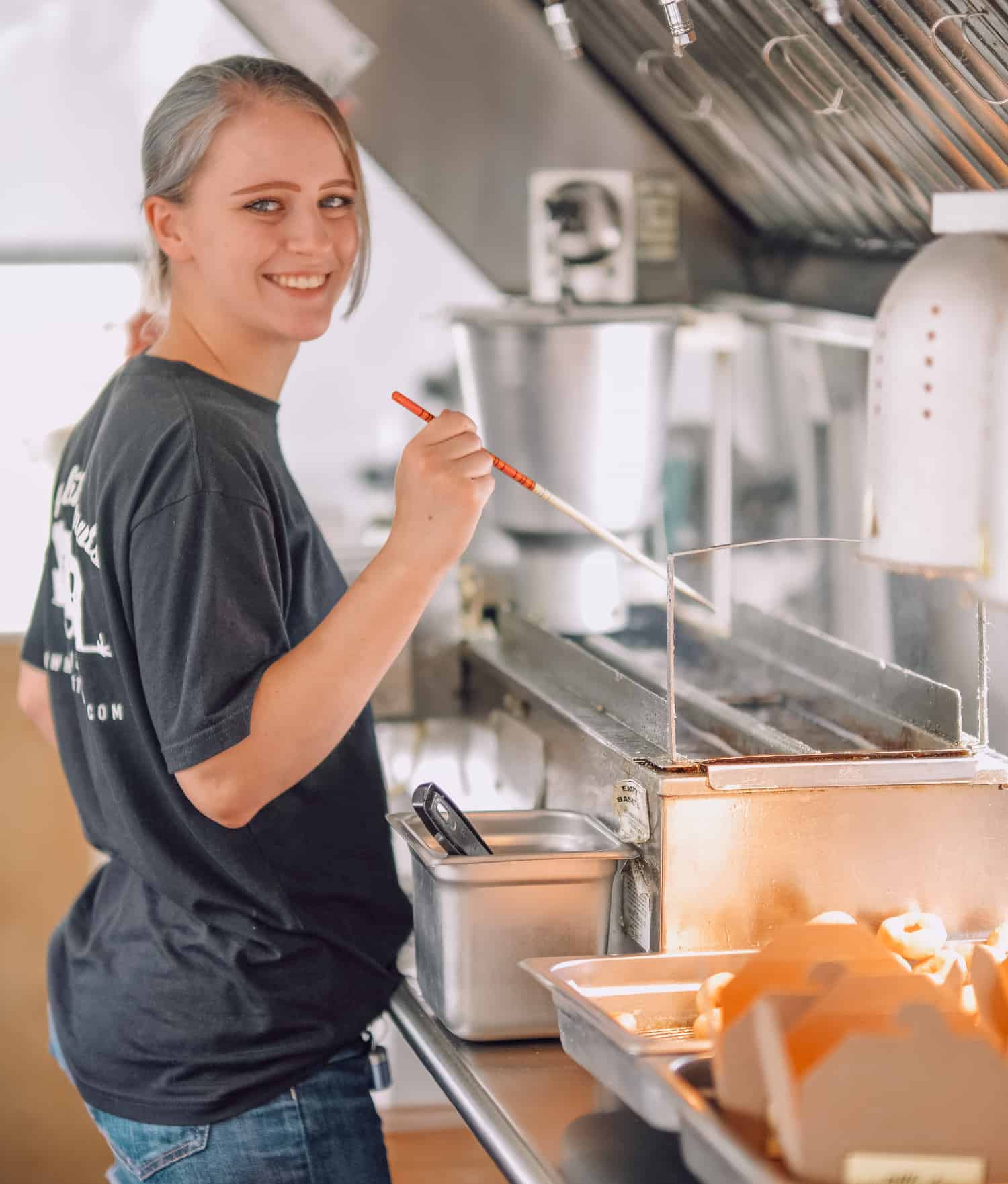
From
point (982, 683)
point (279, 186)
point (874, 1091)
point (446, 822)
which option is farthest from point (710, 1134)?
point (279, 186)

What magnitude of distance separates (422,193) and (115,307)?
1.93ft

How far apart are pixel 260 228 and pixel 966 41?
0.66 meters

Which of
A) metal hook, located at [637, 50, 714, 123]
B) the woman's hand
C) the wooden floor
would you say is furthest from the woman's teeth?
the wooden floor

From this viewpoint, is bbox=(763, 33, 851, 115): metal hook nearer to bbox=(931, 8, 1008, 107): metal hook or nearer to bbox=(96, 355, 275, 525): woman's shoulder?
bbox=(931, 8, 1008, 107): metal hook

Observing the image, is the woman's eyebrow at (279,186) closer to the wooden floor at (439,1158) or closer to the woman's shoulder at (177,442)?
the woman's shoulder at (177,442)

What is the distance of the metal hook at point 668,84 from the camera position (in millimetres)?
2160

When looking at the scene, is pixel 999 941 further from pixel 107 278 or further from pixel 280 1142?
pixel 107 278

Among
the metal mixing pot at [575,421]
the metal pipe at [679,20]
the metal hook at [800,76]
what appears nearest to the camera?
the metal pipe at [679,20]

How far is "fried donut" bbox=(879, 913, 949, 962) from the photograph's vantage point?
3.91 feet

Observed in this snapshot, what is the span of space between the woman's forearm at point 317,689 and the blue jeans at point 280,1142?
30 centimetres

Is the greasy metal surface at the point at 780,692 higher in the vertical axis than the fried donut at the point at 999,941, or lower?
higher

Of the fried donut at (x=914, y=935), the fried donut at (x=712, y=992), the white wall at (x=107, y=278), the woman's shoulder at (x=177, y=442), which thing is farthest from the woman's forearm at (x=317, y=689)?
the white wall at (x=107, y=278)

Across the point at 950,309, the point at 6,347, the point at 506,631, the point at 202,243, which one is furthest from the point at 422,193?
the point at 950,309

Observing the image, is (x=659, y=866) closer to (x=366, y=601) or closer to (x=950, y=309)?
(x=366, y=601)
